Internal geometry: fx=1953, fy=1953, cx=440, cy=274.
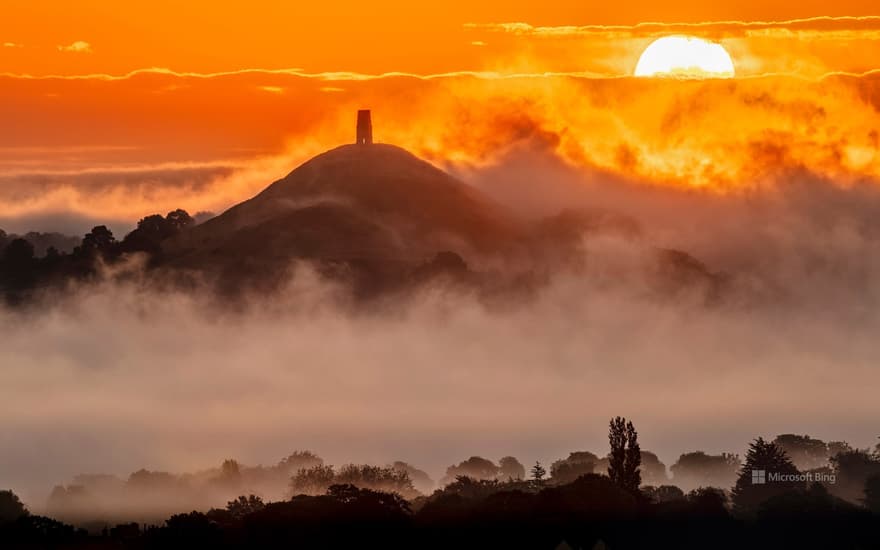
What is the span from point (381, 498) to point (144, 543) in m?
26.5

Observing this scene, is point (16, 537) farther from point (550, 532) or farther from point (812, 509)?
point (812, 509)

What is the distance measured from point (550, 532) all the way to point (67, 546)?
40.4m

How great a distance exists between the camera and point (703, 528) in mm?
167000

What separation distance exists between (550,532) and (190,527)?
29590 millimetres

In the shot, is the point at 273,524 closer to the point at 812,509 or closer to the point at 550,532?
the point at 550,532

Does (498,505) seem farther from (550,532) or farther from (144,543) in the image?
(144,543)

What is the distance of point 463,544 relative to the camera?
160m

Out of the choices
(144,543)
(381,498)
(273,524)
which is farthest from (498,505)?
(144,543)

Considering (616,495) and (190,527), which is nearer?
(190,527)

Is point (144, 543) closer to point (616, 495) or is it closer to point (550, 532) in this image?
point (550, 532)

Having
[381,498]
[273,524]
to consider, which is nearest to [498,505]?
[381,498]

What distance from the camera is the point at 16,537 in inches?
6821

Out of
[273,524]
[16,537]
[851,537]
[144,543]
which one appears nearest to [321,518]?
[273,524]

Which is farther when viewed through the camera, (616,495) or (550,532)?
(616,495)
